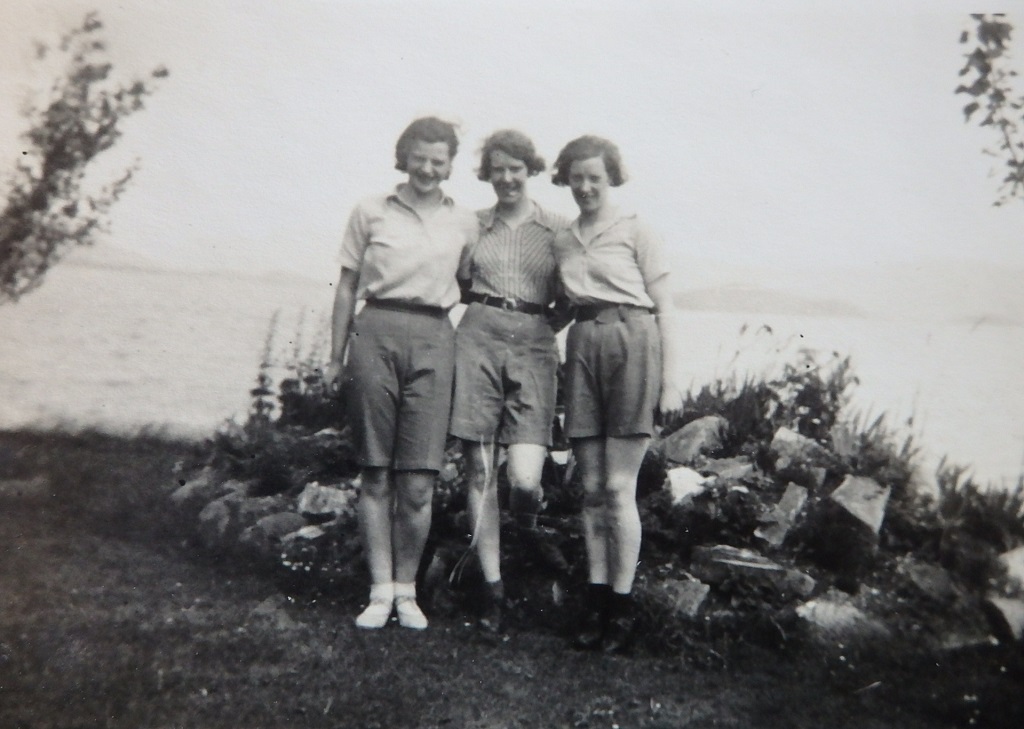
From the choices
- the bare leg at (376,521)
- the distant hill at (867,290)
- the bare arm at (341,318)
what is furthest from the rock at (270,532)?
the distant hill at (867,290)

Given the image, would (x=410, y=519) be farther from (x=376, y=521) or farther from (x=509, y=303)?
(x=509, y=303)

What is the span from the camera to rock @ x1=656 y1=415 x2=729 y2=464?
3.69m

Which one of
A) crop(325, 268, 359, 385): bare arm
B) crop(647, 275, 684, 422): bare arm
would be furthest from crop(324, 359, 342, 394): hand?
crop(647, 275, 684, 422): bare arm

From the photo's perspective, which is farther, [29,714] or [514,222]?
[514,222]

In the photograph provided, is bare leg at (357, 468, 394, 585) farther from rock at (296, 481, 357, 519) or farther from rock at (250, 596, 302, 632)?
rock at (296, 481, 357, 519)

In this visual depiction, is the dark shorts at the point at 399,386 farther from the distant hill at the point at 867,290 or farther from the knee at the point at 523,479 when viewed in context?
the distant hill at the point at 867,290

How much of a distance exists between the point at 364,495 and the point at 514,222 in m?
1.23

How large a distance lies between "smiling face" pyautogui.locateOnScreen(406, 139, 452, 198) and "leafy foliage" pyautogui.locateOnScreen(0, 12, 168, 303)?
1286 mm

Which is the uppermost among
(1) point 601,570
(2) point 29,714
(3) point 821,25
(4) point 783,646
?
(3) point 821,25

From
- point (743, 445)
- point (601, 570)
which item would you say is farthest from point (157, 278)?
point (743, 445)

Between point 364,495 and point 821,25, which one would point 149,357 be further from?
point 821,25

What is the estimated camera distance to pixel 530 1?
3.12 m

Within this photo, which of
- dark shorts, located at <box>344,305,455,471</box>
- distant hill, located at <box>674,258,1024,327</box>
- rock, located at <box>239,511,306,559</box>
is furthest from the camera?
rock, located at <box>239,511,306,559</box>

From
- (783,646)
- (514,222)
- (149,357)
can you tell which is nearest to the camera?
(783,646)
